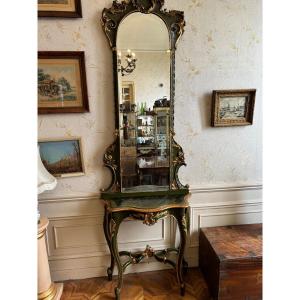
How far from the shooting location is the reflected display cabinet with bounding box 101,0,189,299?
184 cm

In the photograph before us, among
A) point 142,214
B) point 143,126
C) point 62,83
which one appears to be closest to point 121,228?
point 142,214

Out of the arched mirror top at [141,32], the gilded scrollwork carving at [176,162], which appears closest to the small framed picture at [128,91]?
the arched mirror top at [141,32]

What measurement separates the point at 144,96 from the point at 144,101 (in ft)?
0.12

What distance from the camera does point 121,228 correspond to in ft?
7.14

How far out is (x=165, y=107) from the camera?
6.48ft

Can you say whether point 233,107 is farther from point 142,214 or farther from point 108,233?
point 108,233

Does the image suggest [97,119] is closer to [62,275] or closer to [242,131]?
[242,131]

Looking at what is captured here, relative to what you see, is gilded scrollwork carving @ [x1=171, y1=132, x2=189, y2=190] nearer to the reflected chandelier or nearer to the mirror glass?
the mirror glass

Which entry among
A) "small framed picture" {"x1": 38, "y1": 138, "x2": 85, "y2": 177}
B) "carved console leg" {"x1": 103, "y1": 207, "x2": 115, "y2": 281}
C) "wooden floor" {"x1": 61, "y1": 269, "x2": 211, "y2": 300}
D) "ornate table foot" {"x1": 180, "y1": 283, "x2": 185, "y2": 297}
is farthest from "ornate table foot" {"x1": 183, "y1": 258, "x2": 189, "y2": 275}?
"small framed picture" {"x1": 38, "y1": 138, "x2": 85, "y2": 177}

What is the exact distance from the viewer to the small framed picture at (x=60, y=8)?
5.83ft

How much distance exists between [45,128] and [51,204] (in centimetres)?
62

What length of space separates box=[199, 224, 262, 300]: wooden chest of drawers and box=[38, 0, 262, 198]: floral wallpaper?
0.54m

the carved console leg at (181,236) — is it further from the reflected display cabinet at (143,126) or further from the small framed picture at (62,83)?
the small framed picture at (62,83)
